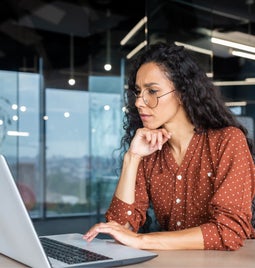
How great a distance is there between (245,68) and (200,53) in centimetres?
45

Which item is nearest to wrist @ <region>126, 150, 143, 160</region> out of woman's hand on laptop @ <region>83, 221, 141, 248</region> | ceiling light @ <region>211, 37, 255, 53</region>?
woman's hand on laptop @ <region>83, 221, 141, 248</region>

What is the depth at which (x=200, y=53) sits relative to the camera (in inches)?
214

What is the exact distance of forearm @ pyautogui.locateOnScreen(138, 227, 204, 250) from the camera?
1.60 meters

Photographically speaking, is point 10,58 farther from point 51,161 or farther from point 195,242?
point 195,242

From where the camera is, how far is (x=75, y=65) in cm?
611

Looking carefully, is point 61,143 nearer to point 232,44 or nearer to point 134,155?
point 232,44

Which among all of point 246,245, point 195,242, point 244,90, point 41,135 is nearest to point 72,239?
point 195,242

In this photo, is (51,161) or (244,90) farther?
(51,161)

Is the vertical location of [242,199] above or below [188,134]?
below

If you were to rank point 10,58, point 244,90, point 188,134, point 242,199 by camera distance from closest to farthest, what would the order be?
point 242,199, point 188,134, point 244,90, point 10,58

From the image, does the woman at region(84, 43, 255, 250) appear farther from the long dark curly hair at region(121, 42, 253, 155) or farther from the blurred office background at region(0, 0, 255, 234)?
the blurred office background at region(0, 0, 255, 234)

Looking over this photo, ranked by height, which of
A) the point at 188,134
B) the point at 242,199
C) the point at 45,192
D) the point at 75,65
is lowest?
the point at 45,192

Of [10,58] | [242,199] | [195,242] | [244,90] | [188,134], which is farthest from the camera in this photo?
[10,58]

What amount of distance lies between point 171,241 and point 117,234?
0.16 m
